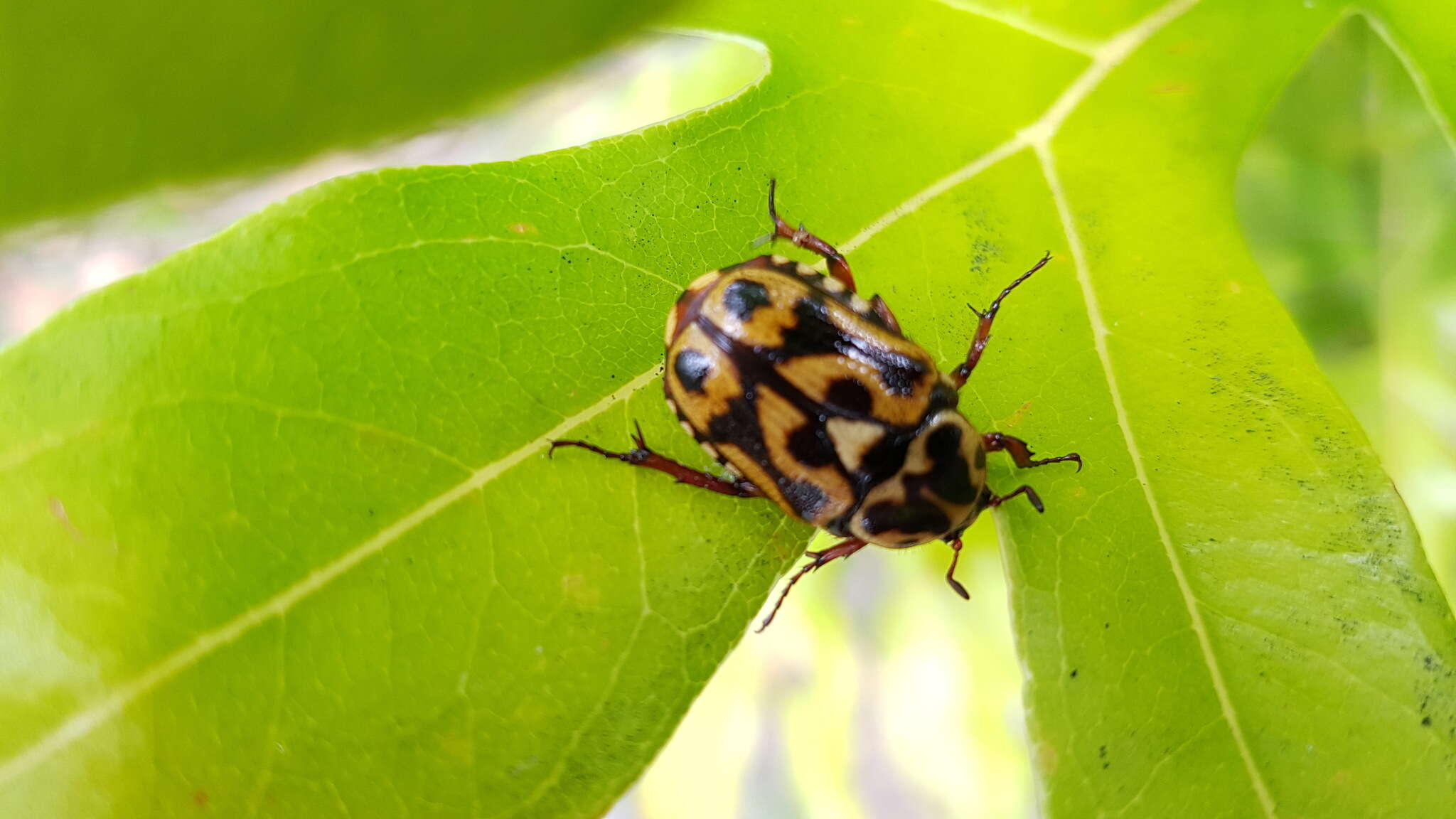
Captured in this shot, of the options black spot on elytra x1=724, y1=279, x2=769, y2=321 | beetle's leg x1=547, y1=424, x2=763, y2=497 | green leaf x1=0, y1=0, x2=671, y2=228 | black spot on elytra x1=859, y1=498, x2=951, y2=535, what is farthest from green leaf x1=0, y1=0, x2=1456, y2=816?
green leaf x1=0, y1=0, x2=671, y2=228

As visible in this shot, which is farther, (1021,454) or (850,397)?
(850,397)

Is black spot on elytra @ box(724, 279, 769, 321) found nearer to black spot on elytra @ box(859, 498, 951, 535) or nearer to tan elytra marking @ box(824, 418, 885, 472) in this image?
tan elytra marking @ box(824, 418, 885, 472)

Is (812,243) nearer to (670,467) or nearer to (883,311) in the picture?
(883,311)

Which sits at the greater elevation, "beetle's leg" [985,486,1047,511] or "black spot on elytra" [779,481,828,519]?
"black spot on elytra" [779,481,828,519]

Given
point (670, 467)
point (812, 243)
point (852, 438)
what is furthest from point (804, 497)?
point (812, 243)

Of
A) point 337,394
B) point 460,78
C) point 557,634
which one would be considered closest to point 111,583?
point 337,394

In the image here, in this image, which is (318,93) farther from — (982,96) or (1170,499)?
(1170,499)
